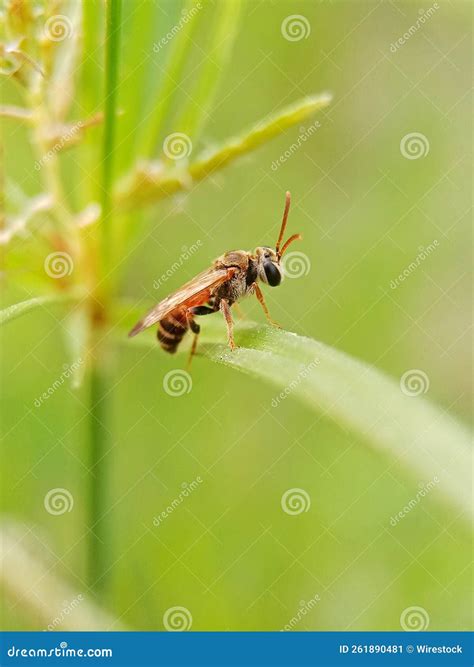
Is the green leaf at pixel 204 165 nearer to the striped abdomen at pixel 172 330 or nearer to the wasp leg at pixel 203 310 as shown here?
the striped abdomen at pixel 172 330

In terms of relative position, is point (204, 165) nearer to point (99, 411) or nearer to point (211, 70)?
point (211, 70)

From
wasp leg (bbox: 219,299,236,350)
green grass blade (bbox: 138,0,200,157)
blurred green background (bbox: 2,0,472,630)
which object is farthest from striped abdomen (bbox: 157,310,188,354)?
green grass blade (bbox: 138,0,200,157)

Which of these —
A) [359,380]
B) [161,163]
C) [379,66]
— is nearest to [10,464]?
[161,163]

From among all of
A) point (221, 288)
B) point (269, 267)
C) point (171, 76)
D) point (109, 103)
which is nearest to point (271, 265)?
point (269, 267)

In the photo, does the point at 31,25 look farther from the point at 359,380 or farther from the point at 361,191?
the point at 361,191

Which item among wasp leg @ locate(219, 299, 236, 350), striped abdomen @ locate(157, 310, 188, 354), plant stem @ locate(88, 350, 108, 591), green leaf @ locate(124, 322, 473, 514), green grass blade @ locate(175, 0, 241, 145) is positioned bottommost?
plant stem @ locate(88, 350, 108, 591)

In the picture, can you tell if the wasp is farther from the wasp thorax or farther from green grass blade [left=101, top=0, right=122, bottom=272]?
green grass blade [left=101, top=0, right=122, bottom=272]

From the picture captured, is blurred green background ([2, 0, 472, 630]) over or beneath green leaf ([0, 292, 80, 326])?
over

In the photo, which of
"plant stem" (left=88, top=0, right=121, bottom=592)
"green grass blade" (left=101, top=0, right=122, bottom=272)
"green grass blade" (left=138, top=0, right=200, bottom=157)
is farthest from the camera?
"plant stem" (left=88, top=0, right=121, bottom=592)
